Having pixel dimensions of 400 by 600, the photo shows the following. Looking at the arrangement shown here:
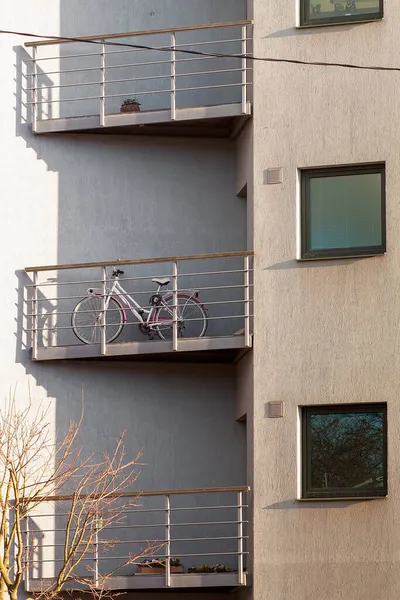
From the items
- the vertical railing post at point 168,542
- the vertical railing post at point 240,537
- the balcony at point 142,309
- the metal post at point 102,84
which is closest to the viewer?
the vertical railing post at point 240,537

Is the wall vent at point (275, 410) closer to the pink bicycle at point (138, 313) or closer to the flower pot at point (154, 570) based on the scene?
the pink bicycle at point (138, 313)

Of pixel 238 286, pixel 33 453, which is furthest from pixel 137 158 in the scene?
pixel 33 453

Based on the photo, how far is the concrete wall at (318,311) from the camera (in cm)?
2134

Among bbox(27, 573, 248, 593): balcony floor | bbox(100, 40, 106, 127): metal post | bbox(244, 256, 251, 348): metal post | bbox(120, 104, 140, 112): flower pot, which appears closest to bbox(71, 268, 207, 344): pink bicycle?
bbox(244, 256, 251, 348): metal post

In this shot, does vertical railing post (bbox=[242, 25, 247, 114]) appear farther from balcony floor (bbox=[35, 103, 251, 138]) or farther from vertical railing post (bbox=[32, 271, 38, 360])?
vertical railing post (bbox=[32, 271, 38, 360])

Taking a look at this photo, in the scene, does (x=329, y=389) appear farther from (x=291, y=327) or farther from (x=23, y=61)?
(x=23, y=61)

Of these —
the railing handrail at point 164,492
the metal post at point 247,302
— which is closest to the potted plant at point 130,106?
the metal post at point 247,302

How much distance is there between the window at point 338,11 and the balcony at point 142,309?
3.71 m

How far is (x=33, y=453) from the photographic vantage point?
23047 millimetres

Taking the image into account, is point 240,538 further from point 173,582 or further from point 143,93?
point 143,93

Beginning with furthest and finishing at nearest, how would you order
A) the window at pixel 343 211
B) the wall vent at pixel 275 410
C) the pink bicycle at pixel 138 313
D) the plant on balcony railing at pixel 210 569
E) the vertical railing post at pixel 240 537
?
the pink bicycle at pixel 138 313, the window at pixel 343 211, the wall vent at pixel 275 410, the plant on balcony railing at pixel 210 569, the vertical railing post at pixel 240 537

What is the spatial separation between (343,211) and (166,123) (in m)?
3.30

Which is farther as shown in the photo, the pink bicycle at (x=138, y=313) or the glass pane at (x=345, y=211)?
the pink bicycle at (x=138, y=313)

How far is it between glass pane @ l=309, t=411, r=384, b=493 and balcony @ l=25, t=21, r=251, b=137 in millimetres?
5038
